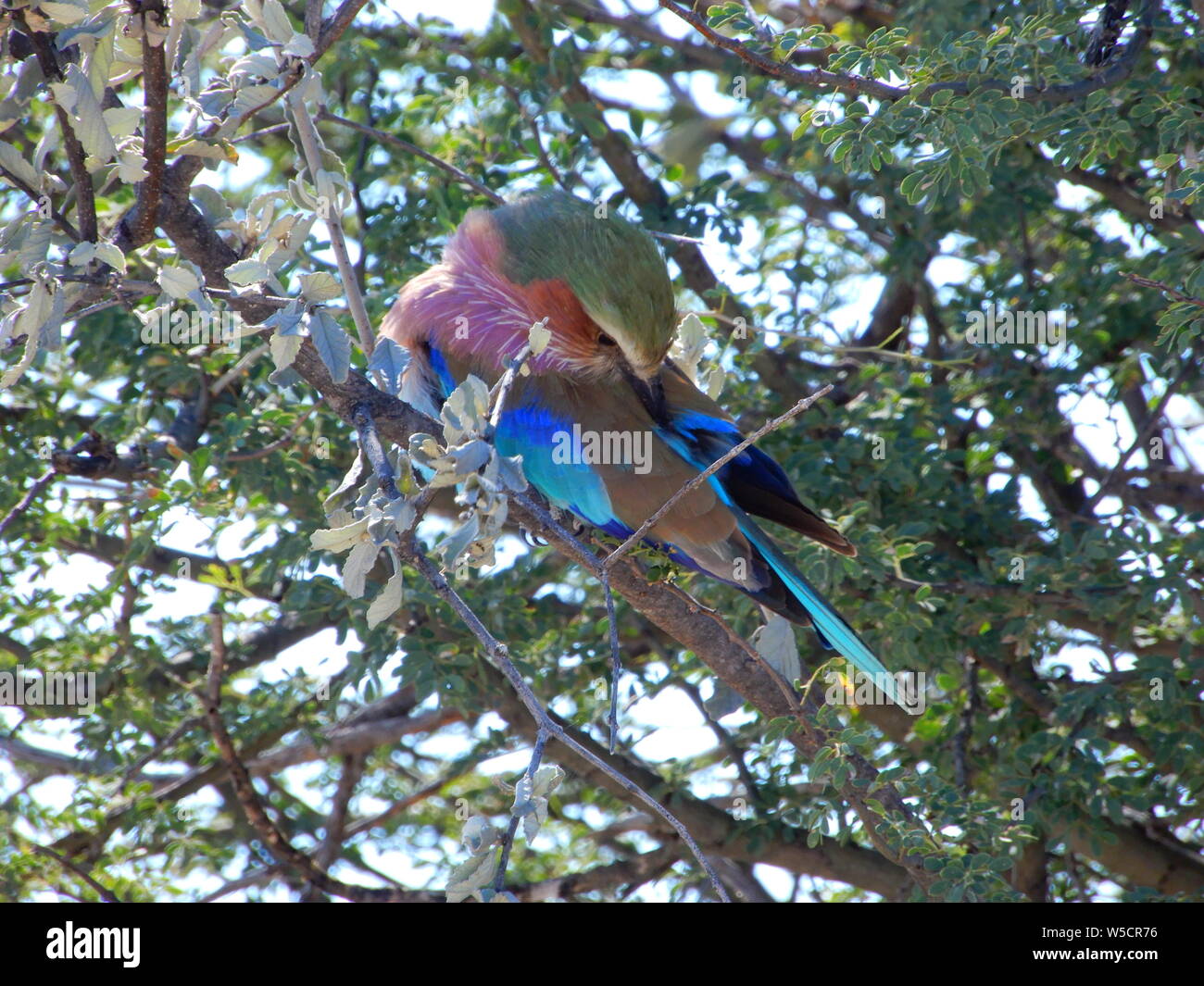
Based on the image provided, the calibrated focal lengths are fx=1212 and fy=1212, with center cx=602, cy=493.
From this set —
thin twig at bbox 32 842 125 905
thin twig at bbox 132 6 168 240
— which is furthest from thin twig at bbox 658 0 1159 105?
thin twig at bbox 32 842 125 905

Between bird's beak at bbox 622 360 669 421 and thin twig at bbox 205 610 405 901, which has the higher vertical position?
bird's beak at bbox 622 360 669 421

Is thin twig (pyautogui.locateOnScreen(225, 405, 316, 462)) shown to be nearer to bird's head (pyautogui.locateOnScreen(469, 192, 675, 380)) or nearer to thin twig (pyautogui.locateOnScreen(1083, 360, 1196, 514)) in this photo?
bird's head (pyautogui.locateOnScreen(469, 192, 675, 380))

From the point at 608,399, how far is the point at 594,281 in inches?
13.3

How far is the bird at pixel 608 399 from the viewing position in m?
3.27

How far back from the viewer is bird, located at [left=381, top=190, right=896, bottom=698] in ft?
10.7

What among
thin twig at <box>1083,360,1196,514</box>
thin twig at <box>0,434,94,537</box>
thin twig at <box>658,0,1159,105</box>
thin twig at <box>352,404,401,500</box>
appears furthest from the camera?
thin twig at <box>1083,360,1196,514</box>

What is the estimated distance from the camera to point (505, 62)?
14.9ft

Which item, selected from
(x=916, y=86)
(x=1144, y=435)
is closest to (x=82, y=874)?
(x=916, y=86)

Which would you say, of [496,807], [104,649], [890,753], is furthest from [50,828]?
[890,753]

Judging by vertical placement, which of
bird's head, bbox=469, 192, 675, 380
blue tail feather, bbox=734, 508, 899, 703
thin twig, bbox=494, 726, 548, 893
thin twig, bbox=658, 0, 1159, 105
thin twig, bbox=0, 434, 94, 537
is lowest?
thin twig, bbox=494, 726, 548, 893

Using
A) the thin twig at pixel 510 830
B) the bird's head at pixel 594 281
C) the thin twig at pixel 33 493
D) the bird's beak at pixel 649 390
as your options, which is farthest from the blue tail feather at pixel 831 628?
the thin twig at pixel 33 493

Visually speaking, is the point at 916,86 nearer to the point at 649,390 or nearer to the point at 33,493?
the point at 649,390

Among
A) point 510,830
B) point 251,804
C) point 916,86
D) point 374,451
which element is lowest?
point 510,830

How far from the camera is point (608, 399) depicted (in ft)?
11.3
